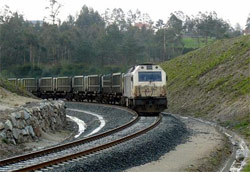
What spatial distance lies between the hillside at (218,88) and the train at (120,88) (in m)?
3.83

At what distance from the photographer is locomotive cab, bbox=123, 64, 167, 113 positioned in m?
23.8

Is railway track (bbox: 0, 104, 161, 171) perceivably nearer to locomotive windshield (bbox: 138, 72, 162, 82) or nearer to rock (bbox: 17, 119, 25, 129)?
rock (bbox: 17, 119, 25, 129)

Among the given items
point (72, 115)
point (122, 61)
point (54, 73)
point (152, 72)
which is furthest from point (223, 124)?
point (122, 61)

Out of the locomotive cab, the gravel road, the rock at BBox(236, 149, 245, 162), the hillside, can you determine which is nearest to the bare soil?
the locomotive cab

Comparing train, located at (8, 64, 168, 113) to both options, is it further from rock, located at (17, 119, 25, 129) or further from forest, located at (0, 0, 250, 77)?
forest, located at (0, 0, 250, 77)

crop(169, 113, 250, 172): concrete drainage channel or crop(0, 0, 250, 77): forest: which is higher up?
crop(0, 0, 250, 77): forest

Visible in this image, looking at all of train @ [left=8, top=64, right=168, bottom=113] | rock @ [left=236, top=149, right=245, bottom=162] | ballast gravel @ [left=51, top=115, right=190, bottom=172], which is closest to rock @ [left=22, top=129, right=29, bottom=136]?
ballast gravel @ [left=51, top=115, right=190, bottom=172]

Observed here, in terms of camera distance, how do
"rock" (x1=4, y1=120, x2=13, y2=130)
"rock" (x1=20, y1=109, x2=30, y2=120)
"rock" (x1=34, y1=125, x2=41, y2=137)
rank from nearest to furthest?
"rock" (x1=4, y1=120, x2=13, y2=130), "rock" (x1=20, y1=109, x2=30, y2=120), "rock" (x1=34, y1=125, x2=41, y2=137)

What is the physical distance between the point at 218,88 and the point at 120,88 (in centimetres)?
720

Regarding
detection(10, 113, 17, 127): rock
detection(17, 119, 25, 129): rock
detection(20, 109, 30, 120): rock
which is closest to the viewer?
detection(10, 113, 17, 127): rock

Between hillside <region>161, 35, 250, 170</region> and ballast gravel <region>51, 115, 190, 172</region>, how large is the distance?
13.3 feet

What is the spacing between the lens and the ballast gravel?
10.2 metres

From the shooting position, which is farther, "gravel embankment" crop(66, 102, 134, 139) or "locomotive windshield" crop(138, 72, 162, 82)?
"locomotive windshield" crop(138, 72, 162, 82)

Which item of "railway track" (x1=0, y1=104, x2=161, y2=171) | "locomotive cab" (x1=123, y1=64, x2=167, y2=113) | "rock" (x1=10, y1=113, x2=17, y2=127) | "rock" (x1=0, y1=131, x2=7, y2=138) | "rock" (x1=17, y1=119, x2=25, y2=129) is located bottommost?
"railway track" (x1=0, y1=104, x2=161, y2=171)
